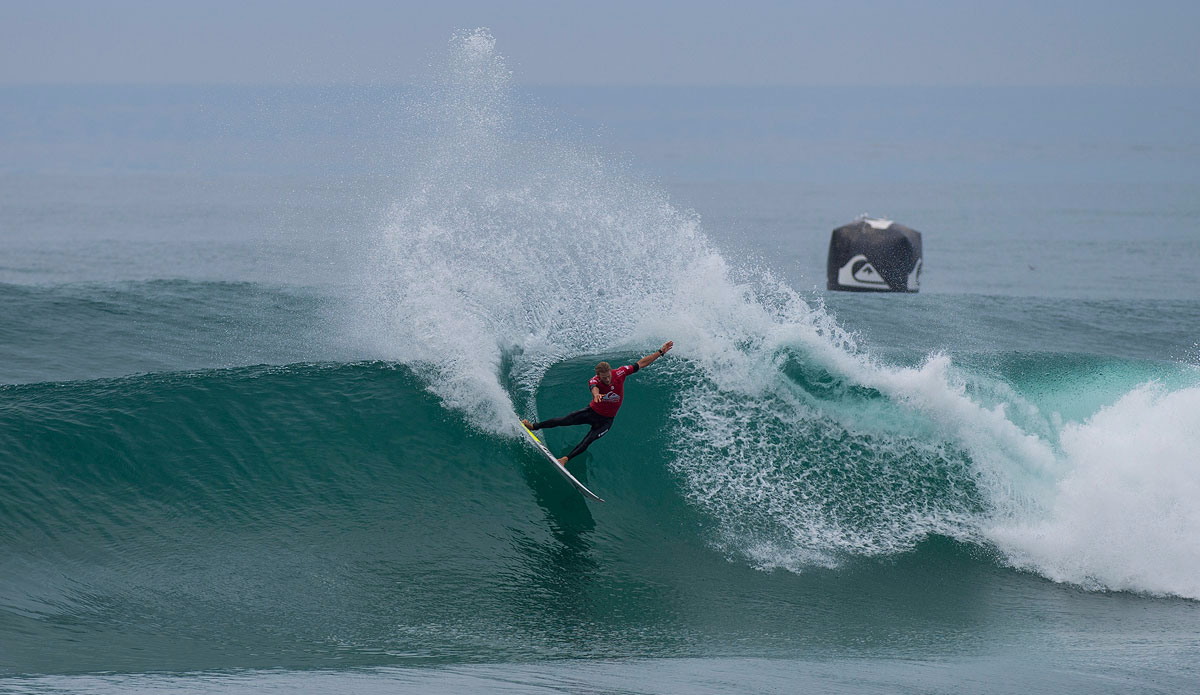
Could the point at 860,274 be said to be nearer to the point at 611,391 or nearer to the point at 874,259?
the point at 874,259

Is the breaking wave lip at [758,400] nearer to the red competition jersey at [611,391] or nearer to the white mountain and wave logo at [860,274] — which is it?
the red competition jersey at [611,391]

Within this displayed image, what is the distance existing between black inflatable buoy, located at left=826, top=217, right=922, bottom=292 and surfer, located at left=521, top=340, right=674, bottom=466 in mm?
14871

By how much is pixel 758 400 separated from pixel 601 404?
214cm

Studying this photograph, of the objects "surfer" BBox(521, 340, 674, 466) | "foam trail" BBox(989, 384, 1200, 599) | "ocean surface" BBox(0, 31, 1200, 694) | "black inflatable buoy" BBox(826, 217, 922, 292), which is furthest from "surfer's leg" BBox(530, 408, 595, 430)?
"black inflatable buoy" BBox(826, 217, 922, 292)

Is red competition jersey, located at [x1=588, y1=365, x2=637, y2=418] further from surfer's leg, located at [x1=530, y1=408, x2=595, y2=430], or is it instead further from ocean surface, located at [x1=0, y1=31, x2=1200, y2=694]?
ocean surface, located at [x1=0, y1=31, x2=1200, y2=694]

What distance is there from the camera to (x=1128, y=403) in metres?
12.4

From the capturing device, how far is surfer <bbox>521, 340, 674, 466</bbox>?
10.6 m

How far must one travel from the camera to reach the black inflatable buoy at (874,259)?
24.4 m

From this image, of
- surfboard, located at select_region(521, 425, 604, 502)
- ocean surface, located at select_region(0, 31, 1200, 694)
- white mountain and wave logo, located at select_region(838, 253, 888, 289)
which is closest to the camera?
ocean surface, located at select_region(0, 31, 1200, 694)

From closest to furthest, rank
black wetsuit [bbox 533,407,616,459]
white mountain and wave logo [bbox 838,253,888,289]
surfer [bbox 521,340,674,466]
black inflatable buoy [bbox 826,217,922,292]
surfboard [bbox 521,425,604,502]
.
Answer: surfboard [bbox 521,425,604,502]
surfer [bbox 521,340,674,466]
black wetsuit [bbox 533,407,616,459]
black inflatable buoy [bbox 826,217,922,292]
white mountain and wave logo [bbox 838,253,888,289]

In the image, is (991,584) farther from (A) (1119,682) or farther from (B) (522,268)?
(B) (522,268)

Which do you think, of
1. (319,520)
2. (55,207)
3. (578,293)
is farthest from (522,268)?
(55,207)

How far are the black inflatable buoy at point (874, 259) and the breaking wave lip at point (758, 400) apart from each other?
34.4 feet

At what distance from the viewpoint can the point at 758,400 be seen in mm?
11867
